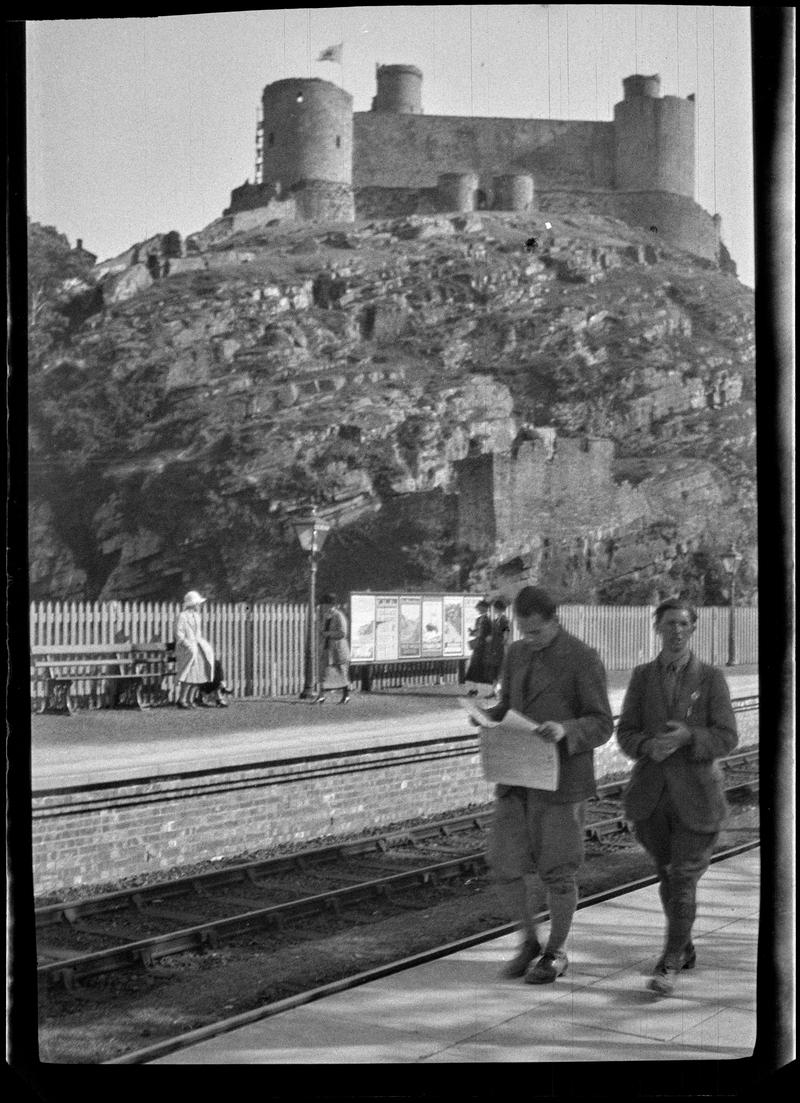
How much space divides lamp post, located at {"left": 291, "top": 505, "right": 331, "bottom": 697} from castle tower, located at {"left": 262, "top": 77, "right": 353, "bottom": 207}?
3.87 ft

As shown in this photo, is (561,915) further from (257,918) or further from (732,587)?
(257,918)

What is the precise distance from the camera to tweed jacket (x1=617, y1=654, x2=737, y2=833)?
4.27 metres

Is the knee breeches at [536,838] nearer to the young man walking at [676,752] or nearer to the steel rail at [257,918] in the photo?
the young man walking at [676,752]

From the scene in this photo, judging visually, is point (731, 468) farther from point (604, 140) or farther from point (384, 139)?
point (384, 139)

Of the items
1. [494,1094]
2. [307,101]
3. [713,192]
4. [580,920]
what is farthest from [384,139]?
[494,1094]

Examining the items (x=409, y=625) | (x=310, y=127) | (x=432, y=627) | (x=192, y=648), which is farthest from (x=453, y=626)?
(x=310, y=127)

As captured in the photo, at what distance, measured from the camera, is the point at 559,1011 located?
402cm

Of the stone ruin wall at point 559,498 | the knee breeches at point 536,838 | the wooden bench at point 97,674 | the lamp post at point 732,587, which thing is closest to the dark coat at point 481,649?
the stone ruin wall at point 559,498

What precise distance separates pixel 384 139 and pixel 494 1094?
315cm

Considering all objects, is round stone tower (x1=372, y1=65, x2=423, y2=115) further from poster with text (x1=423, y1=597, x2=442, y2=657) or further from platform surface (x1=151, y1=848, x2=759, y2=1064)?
platform surface (x1=151, y1=848, x2=759, y2=1064)

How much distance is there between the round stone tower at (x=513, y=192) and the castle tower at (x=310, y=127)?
0.52m

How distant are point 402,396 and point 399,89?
1045 mm

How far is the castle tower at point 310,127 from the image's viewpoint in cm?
414

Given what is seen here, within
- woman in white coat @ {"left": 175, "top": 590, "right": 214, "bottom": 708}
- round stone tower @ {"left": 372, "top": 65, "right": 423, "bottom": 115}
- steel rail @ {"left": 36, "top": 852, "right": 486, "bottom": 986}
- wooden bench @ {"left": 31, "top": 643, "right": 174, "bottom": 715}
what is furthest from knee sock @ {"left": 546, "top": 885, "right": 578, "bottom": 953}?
round stone tower @ {"left": 372, "top": 65, "right": 423, "bottom": 115}
